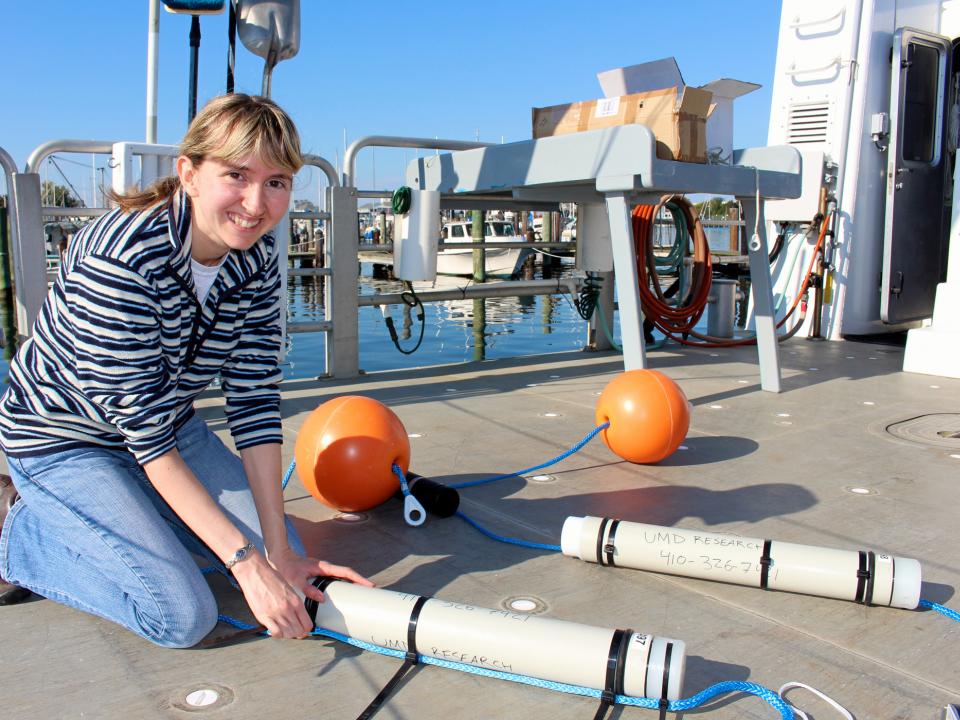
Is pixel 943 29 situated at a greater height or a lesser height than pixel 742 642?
greater

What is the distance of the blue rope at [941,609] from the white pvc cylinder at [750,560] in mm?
54

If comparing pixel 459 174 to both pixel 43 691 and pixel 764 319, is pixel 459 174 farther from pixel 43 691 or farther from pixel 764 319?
pixel 43 691

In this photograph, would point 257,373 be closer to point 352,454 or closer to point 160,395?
point 160,395

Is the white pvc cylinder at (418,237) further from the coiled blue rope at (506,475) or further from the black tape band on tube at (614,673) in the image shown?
the black tape band on tube at (614,673)

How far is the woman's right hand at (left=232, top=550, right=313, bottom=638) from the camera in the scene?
1.94 metres

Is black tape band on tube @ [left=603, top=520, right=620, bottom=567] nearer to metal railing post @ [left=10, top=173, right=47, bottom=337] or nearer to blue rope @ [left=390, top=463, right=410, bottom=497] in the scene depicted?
blue rope @ [left=390, top=463, right=410, bottom=497]

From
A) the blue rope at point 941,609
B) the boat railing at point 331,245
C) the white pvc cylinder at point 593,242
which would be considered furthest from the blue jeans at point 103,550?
the white pvc cylinder at point 593,242

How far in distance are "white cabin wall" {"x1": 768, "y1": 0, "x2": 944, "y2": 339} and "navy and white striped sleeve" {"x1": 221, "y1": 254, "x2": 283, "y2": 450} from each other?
6385 mm

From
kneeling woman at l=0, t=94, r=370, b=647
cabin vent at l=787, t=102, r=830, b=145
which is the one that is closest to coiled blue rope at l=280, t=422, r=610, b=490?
kneeling woman at l=0, t=94, r=370, b=647

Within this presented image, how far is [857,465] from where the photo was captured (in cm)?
373

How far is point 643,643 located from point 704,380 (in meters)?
4.06

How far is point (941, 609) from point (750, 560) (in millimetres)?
518

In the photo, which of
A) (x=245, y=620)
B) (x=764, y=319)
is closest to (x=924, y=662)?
(x=245, y=620)

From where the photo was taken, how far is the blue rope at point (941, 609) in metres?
2.26
